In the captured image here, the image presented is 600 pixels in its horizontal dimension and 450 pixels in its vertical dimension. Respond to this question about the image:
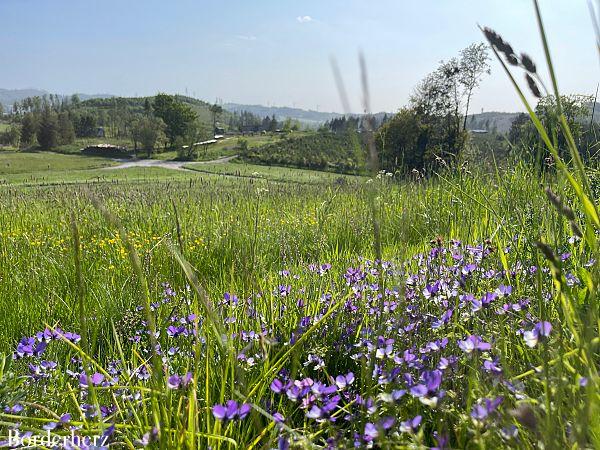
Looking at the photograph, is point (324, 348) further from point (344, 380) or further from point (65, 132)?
point (65, 132)

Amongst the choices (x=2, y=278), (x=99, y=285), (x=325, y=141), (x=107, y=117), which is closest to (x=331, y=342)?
(x=99, y=285)

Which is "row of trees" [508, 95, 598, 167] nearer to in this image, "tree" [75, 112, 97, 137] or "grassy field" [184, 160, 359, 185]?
"grassy field" [184, 160, 359, 185]

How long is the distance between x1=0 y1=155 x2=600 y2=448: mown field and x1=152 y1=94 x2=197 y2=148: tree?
3495 inches

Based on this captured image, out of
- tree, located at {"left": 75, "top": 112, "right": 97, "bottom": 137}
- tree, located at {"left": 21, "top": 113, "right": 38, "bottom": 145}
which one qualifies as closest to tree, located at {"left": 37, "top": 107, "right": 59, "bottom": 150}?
tree, located at {"left": 21, "top": 113, "right": 38, "bottom": 145}

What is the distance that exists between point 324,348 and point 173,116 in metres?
93.2

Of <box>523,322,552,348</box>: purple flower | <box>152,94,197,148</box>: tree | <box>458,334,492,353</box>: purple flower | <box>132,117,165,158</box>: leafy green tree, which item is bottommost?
<box>458,334,492,353</box>: purple flower

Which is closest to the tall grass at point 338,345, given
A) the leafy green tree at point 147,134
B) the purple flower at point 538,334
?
the purple flower at point 538,334

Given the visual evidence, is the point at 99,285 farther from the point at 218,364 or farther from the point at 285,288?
the point at 218,364

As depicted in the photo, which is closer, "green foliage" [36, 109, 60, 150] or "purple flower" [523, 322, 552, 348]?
"purple flower" [523, 322, 552, 348]

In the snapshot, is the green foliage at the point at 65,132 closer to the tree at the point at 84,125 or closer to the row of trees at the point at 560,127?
the tree at the point at 84,125

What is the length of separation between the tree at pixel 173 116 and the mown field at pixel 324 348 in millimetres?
88774

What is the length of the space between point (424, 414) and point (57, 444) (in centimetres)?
107

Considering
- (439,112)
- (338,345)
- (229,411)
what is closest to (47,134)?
(439,112)

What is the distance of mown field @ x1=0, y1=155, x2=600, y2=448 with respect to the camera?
1.06 meters
